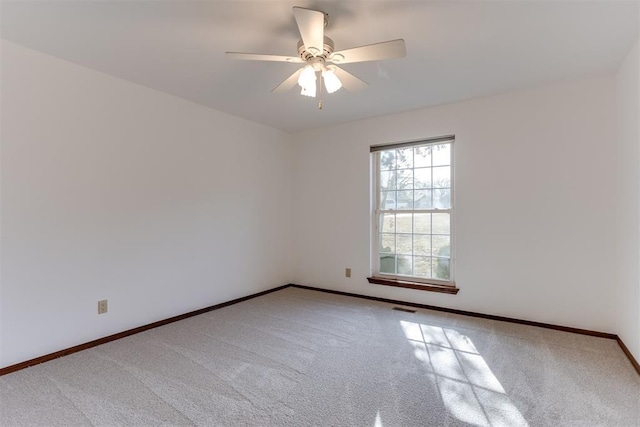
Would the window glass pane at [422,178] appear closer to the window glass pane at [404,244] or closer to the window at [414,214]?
the window at [414,214]

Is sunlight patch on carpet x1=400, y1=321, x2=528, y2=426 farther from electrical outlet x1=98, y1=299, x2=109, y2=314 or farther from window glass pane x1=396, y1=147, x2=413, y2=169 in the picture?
electrical outlet x1=98, y1=299, x2=109, y2=314

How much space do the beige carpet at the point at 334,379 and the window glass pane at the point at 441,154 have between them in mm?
1768

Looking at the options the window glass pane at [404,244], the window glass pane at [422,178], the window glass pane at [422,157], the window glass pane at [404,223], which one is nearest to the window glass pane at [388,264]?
the window glass pane at [404,244]

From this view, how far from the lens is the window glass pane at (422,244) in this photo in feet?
12.3

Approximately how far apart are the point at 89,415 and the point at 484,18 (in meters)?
3.28

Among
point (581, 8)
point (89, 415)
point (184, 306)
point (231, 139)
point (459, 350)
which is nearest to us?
point (89, 415)

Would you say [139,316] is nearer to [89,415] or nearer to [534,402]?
[89,415]

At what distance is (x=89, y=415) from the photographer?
1.74 meters

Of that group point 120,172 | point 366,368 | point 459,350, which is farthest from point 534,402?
point 120,172

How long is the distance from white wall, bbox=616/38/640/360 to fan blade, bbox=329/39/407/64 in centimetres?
181

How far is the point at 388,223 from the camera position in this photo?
405 cm

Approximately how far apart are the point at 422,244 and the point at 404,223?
0.34m

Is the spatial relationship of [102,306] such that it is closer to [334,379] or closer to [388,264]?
[334,379]

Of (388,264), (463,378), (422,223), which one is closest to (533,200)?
(422,223)
